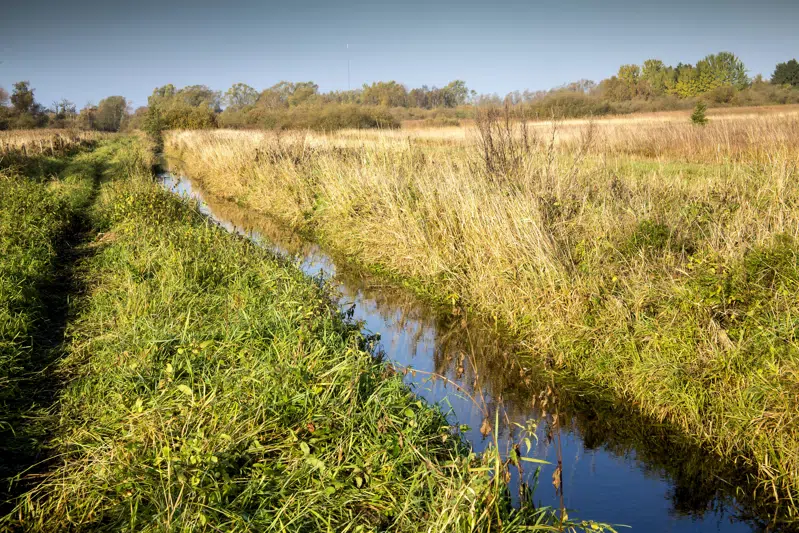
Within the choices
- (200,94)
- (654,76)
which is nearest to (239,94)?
(200,94)

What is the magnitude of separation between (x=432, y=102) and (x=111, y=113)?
167 feet

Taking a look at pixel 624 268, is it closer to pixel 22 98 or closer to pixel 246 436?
pixel 246 436

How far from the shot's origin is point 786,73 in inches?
2279

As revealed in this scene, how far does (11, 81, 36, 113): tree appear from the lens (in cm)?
6500

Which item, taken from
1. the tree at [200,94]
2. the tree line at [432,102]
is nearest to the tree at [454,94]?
the tree line at [432,102]

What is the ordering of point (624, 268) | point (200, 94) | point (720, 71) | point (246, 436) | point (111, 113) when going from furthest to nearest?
point (200, 94)
point (111, 113)
point (720, 71)
point (624, 268)
point (246, 436)

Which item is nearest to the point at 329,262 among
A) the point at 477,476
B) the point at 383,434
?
the point at 383,434

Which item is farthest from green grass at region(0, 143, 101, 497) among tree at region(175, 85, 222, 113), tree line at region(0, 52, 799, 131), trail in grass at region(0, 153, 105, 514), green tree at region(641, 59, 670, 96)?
tree at region(175, 85, 222, 113)

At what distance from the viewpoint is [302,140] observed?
15609 millimetres

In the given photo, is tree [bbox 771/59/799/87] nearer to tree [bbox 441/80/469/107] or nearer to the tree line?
the tree line

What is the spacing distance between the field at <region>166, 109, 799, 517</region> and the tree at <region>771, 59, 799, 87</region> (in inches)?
2361

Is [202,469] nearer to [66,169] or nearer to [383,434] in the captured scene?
[383,434]

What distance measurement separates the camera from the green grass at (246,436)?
2924 mm

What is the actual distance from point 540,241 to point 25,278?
561 cm
